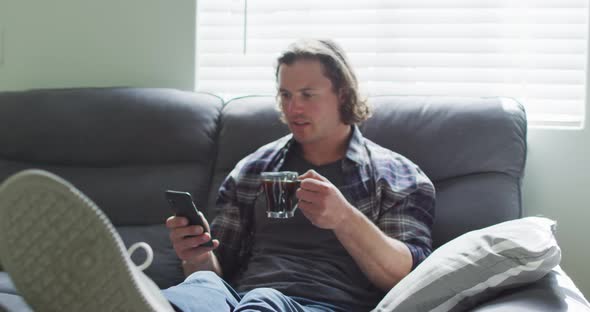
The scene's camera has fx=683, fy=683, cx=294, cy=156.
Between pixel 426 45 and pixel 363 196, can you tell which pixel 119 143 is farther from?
pixel 426 45

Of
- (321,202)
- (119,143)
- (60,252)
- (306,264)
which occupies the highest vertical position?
(60,252)

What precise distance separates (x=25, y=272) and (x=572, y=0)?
78.9 inches

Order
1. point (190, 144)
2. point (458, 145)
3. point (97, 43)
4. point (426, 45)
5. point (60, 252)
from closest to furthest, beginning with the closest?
point (60, 252) → point (458, 145) → point (190, 144) → point (426, 45) → point (97, 43)

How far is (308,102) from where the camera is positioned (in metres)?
1.88

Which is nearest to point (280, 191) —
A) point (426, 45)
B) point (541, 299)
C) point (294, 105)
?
point (294, 105)

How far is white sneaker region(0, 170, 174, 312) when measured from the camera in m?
0.96

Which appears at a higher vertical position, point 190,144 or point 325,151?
point 325,151

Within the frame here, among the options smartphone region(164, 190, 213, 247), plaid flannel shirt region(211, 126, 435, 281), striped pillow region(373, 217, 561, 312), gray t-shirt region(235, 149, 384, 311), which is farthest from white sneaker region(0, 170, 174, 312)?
plaid flannel shirt region(211, 126, 435, 281)

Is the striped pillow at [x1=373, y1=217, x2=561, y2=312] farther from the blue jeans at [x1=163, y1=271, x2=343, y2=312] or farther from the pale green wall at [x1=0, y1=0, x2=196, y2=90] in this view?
the pale green wall at [x1=0, y1=0, x2=196, y2=90]

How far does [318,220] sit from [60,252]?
2.33ft

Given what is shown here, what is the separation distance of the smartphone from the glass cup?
168mm

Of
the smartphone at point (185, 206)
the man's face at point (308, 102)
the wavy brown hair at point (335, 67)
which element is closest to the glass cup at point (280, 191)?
the smartphone at point (185, 206)

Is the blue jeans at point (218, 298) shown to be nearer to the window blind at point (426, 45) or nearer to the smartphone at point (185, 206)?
the smartphone at point (185, 206)

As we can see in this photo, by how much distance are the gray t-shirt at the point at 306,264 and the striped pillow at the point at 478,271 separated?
27 cm
